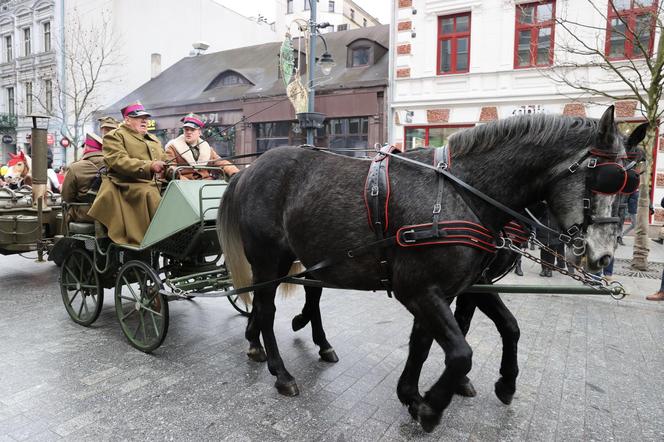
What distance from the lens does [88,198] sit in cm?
484

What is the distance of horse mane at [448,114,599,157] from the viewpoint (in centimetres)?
249

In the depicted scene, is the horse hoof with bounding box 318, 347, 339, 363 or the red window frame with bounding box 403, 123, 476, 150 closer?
the horse hoof with bounding box 318, 347, 339, 363

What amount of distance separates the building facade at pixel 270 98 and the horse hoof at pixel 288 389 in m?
11.3

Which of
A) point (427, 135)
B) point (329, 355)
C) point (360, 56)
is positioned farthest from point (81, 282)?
point (360, 56)

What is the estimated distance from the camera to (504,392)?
3129 millimetres

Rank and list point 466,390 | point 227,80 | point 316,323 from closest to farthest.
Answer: point 466,390 → point 316,323 → point 227,80

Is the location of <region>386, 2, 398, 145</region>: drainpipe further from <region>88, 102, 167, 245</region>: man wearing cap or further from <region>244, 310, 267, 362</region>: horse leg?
<region>244, 310, 267, 362</region>: horse leg

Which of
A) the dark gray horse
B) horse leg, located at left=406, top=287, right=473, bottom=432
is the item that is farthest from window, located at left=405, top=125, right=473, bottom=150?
horse leg, located at left=406, top=287, right=473, bottom=432

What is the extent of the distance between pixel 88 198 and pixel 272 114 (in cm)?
1428

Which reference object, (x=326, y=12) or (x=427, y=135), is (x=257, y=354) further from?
(x=326, y=12)

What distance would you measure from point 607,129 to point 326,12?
5014cm

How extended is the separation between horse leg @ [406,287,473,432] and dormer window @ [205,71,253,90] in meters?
19.7

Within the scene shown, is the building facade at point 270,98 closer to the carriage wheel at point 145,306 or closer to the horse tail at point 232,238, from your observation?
the carriage wheel at point 145,306

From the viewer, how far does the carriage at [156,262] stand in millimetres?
3926
